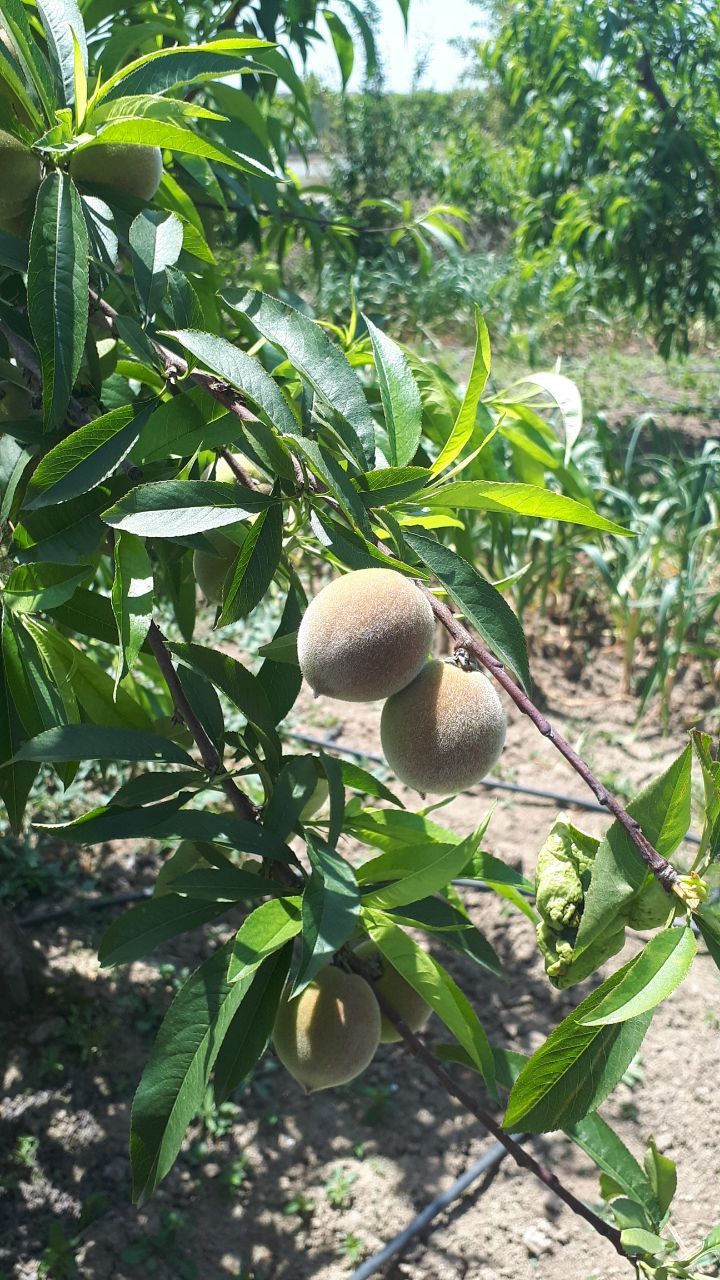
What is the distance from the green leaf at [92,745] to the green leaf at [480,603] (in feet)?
0.73

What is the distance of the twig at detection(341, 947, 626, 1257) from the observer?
613mm

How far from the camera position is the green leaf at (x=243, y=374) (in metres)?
0.52

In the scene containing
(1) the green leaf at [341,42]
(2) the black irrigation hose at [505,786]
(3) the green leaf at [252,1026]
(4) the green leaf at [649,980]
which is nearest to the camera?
(4) the green leaf at [649,980]

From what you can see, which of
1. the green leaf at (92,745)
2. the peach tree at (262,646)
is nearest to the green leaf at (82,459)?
the peach tree at (262,646)

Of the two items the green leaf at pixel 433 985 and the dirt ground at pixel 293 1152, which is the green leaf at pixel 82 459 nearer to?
the green leaf at pixel 433 985

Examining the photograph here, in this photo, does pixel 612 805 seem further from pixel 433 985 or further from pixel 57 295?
pixel 57 295

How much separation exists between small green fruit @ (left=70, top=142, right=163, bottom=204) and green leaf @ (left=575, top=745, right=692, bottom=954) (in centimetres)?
50

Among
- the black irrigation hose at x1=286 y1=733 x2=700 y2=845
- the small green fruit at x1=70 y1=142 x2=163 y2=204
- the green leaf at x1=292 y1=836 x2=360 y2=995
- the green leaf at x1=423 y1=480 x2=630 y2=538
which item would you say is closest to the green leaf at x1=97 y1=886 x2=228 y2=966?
the green leaf at x1=292 y1=836 x2=360 y2=995

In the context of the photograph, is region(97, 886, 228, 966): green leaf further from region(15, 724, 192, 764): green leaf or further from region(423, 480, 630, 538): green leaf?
region(423, 480, 630, 538): green leaf

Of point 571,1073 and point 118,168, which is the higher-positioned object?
point 118,168

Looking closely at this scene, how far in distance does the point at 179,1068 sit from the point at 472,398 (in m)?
0.44

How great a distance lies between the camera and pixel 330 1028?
69cm

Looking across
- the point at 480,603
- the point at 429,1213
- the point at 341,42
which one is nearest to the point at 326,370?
the point at 480,603

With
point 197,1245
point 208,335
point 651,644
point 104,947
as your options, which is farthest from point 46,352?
point 651,644
